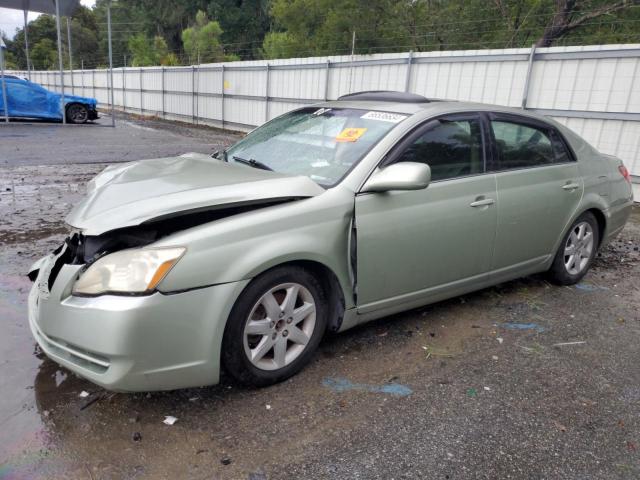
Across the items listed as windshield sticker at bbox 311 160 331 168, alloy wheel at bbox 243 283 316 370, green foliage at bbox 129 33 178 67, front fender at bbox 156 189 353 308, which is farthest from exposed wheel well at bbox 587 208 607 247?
green foliage at bbox 129 33 178 67

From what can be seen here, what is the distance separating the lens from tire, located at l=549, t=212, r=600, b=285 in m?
4.49

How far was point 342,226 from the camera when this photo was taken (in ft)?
9.82

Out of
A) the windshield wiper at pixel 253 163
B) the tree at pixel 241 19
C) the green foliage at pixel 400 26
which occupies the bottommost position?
the windshield wiper at pixel 253 163

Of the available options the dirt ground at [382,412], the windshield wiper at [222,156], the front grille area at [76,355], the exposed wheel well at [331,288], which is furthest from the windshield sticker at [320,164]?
the front grille area at [76,355]

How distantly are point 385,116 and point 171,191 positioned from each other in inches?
60.9

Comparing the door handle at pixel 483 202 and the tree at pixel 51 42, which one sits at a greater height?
the tree at pixel 51 42

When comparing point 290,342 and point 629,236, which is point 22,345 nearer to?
point 290,342

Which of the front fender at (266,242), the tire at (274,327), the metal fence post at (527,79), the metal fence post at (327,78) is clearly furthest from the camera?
the metal fence post at (327,78)

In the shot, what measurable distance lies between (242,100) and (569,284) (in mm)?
15605

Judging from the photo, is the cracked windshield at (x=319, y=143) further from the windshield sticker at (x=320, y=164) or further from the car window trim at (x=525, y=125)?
the car window trim at (x=525, y=125)

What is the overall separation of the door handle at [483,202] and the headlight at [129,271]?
2.07 meters

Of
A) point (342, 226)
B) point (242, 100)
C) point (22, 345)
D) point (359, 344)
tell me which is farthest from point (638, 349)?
point (242, 100)

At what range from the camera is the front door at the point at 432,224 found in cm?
311

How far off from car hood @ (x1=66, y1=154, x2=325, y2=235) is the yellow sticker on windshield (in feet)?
1.73
